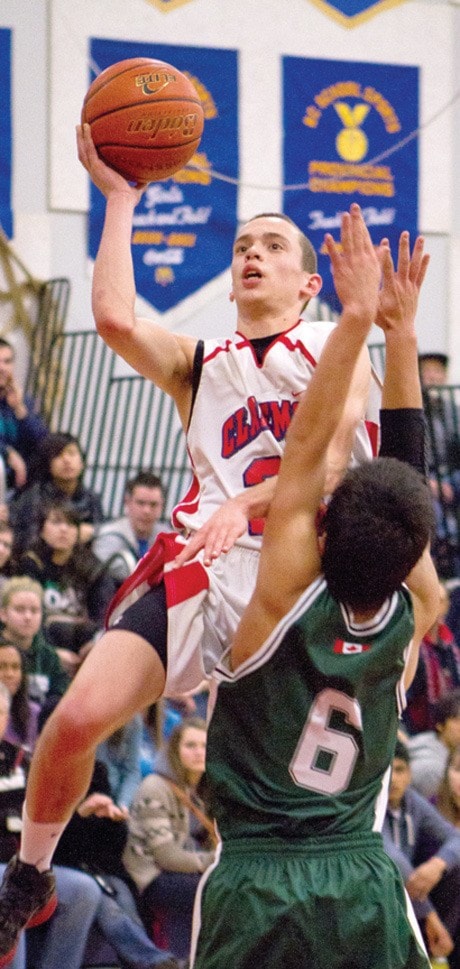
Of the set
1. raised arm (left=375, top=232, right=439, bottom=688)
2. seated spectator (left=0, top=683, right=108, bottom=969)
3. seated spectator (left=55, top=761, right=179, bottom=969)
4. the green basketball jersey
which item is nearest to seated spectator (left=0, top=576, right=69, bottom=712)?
seated spectator (left=55, top=761, right=179, bottom=969)

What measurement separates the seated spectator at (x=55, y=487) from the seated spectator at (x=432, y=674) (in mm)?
2140

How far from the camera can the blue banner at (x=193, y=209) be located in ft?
40.7

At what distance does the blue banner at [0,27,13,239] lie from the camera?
11.8m

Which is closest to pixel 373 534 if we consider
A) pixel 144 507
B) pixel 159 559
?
pixel 159 559

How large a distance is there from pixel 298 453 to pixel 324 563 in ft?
0.82

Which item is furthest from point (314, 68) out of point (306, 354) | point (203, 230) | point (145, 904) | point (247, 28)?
point (306, 354)

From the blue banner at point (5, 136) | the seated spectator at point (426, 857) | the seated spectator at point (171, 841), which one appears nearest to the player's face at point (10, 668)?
the seated spectator at point (171, 841)

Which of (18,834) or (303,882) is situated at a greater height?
(303,882)

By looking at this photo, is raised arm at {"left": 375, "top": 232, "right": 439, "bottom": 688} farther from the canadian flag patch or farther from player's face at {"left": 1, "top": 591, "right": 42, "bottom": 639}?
player's face at {"left": 1, "top": 591, "right": 42, "bottom": 639}

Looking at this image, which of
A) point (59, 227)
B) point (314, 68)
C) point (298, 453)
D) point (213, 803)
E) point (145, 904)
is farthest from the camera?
point (314, 68)

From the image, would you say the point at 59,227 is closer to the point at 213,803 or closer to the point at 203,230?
the point at 203,230

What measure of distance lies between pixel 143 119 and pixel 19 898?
214cm

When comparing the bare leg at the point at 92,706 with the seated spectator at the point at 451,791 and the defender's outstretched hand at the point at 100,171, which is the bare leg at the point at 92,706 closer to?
the defender's outstretched hand at the point at 100,171

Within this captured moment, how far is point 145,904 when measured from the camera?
22.1 ft
